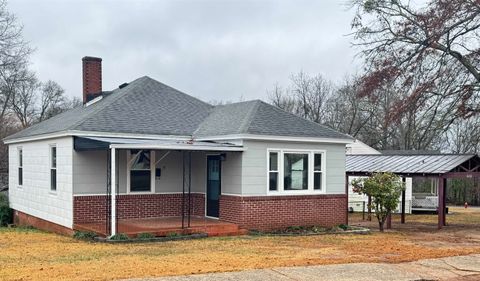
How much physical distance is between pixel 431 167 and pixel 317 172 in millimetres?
4387

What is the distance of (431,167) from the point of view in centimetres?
Answer: 1834

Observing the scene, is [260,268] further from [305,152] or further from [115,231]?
[305,152]

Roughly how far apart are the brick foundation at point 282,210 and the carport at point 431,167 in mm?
1371

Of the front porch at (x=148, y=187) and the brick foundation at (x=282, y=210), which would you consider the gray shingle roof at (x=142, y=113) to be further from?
A: the brick foundation at (x=282, y=210)

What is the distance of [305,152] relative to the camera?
16.7 meters

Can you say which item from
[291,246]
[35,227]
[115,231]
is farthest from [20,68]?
[291,246]

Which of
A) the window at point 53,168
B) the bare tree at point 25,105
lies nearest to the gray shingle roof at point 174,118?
the window at point 53,168

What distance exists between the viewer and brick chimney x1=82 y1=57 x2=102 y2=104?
20594mm

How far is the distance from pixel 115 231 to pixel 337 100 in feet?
129

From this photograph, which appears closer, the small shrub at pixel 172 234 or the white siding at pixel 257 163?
the small shrub at pixel 172 234

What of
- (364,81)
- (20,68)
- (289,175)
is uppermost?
(20,68)

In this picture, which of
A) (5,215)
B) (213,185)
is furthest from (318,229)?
(5,215)

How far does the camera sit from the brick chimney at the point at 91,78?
2059 cm

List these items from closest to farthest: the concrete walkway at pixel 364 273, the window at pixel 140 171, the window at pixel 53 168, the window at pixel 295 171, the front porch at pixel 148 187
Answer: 1. the concrete walkway at pixel 364 273
2. the front porch at pixel 148 187
3. the window at pixel 295 171
4. the window at pixel 140 171
5. the window at pixel 53 168
